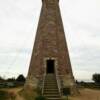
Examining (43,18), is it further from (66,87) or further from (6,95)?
(6,95)

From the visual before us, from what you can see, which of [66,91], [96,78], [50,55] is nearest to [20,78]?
[96,78]

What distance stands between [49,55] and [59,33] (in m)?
2.44

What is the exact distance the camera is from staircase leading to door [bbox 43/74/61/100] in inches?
666

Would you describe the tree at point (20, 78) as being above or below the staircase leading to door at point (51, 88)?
above

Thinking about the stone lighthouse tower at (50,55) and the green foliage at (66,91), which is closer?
the green foliage at (66,91)

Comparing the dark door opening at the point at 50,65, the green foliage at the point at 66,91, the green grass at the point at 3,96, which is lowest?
the green grass at the point at 3,96

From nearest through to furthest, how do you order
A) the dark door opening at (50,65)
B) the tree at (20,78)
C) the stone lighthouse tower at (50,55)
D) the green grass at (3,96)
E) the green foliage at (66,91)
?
the green grass at (3,96) < the green foliage at (66,91) < the stone lighthouse tower at (50,55) < the dark door opening at (50,65) < the tree at (20,78)

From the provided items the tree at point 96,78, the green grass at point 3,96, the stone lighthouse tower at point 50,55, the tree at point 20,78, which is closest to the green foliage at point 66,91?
the stone lighthouse tower at point 50,55

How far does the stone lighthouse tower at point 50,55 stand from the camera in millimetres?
19391

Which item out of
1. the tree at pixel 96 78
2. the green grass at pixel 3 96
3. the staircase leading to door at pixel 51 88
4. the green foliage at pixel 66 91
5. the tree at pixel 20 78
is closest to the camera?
the green grass at pixel 3 96

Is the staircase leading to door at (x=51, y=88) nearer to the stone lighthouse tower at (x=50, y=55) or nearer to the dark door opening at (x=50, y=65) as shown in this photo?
the stone lighthouse tower at (x=50, y=55)

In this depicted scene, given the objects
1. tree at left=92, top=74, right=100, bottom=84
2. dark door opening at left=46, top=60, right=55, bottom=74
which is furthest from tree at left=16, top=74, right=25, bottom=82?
dark door opening at left=46, top=60, right=55, bottom=74

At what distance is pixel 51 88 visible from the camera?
59.7ft

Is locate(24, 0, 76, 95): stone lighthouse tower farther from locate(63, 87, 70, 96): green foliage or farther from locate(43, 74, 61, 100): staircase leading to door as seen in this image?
locate(63, 87, 70, 96): green foliage
